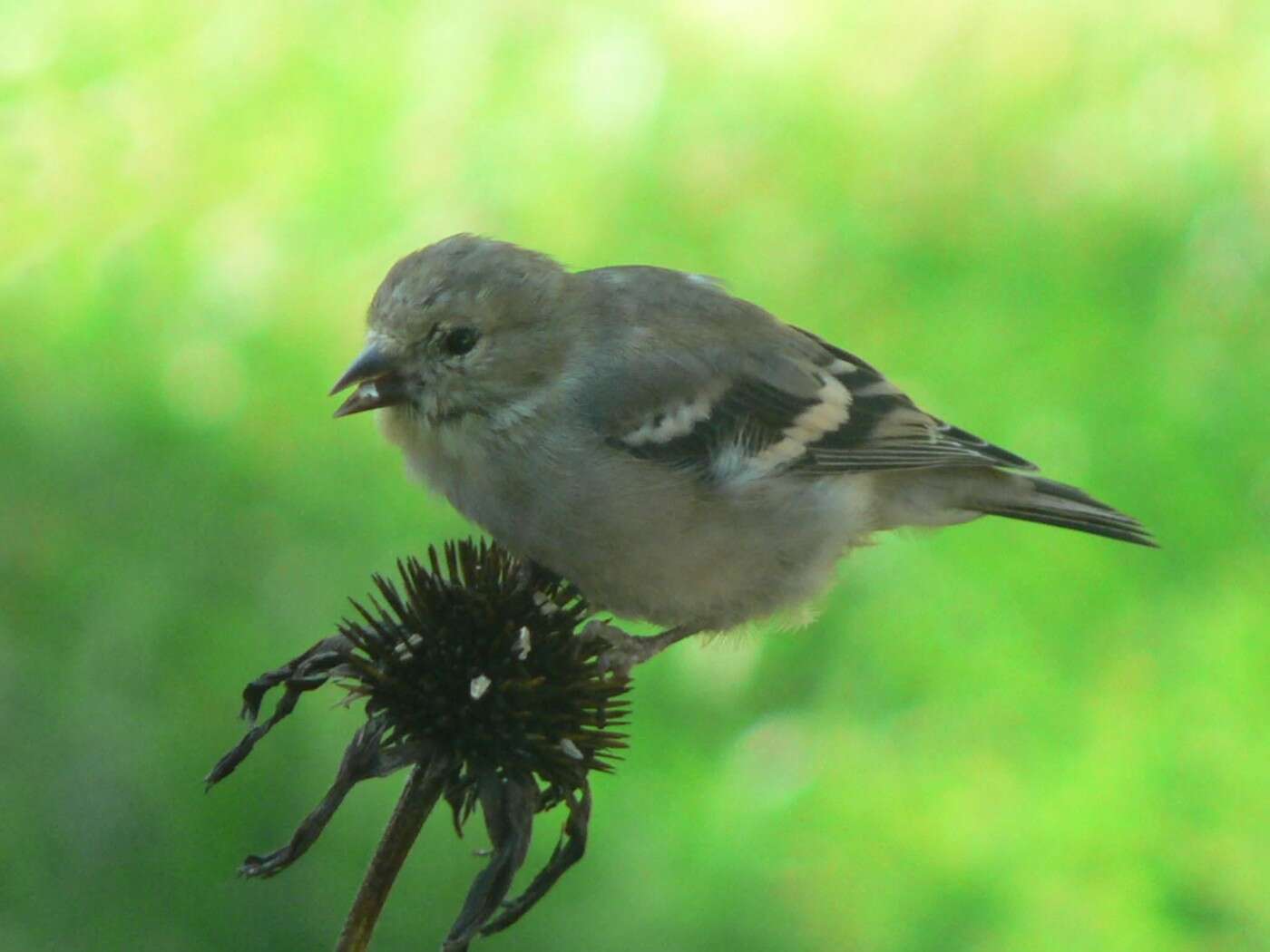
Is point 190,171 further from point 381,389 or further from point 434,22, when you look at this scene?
point 381,389

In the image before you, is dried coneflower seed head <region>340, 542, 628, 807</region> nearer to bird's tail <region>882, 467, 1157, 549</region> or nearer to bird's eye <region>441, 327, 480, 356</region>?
bird's eye <region>441, 327, 480, 356</region>

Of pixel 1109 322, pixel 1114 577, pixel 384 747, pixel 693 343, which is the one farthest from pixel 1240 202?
pixel 384 747

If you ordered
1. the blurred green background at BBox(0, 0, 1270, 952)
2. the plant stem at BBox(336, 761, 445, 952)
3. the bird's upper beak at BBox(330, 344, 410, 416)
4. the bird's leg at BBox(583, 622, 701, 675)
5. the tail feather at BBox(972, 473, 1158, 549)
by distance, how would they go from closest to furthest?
the plant stem at BBox(336, 761, 445, 952), the bird's leg at BBox(583, 622, 701, 675), the bird's upper beak at BBox(330, 344, 410, 416), the tail feather at BBox(972, 473, 1158, 549), the blurred green background at BBox(0, 0, 1270, 952)

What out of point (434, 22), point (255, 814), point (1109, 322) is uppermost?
point (434, 22)

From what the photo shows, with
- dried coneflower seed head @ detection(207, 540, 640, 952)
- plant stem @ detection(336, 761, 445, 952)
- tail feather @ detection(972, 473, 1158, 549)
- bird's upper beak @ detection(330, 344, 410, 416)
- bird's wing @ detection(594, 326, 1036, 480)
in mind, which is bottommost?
plant stem @ detection(336, 761, 445, 952)

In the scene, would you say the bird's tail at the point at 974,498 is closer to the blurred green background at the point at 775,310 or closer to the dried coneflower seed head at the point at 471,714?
the blurred green background at the point at 775,310

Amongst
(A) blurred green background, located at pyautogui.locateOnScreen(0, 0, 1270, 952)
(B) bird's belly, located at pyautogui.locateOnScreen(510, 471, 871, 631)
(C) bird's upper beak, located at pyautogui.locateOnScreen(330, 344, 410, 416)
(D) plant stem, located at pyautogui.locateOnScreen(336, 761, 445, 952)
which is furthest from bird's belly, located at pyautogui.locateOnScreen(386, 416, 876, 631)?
(D) plant stem, located at pyautogui.locateOnScreen(336, 761, 445, 952)
